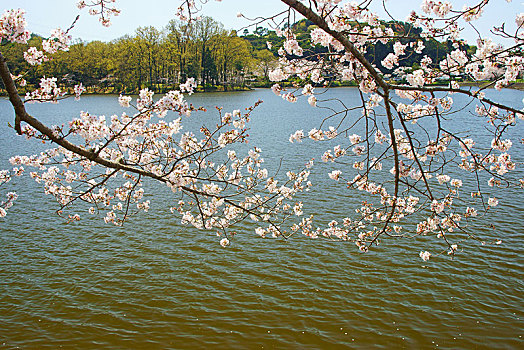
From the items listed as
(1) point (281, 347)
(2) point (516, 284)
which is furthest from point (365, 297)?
(2) point (516, 284)

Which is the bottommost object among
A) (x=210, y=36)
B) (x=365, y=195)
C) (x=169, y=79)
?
(x=365, y=195)

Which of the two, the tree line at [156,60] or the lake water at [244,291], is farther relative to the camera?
the tree line at [156,60]

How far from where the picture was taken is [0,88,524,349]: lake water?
5758mm

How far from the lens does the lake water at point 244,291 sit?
5758mm

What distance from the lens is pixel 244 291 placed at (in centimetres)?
686

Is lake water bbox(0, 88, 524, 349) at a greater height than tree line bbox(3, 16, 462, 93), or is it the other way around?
Result: tree line bbox(3, 16, 462, 93)

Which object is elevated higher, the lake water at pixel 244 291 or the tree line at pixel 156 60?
the tree line at pixel 156 60

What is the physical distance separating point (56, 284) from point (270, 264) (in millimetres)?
3935

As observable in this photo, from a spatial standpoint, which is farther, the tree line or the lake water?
the tree line

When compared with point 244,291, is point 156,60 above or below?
above

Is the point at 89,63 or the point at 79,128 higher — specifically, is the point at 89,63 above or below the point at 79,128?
above

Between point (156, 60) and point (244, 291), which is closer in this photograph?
point (244, 291)

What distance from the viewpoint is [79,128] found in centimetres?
432

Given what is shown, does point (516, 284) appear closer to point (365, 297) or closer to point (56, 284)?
point (365, 297)
